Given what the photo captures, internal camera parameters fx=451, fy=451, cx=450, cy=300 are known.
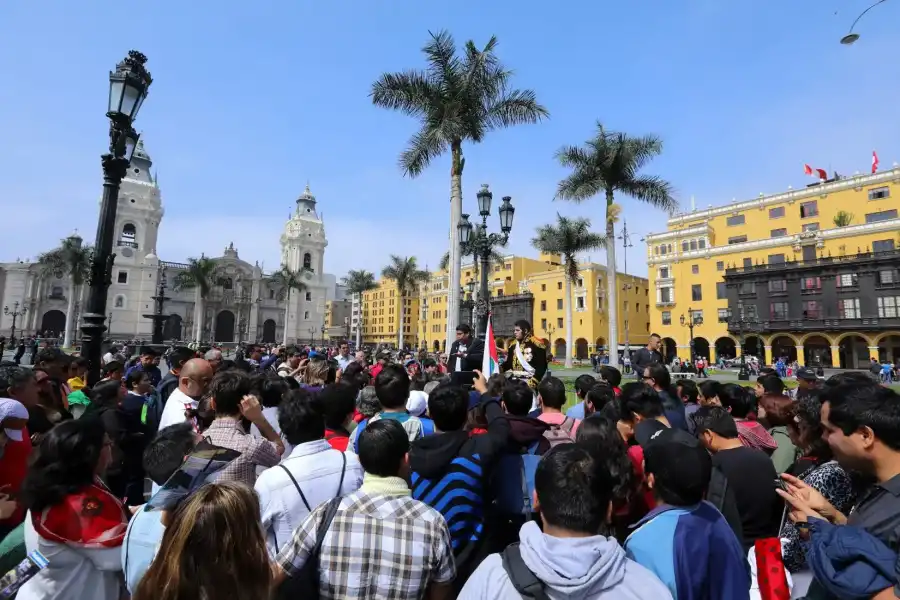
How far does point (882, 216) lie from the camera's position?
41531 mm

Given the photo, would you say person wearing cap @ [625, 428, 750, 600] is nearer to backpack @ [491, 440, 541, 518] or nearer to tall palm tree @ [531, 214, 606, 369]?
backpack @ [491, 440, 541, 518]

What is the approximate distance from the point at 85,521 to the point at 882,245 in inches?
2164

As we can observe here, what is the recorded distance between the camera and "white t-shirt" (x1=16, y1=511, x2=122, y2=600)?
209 cm

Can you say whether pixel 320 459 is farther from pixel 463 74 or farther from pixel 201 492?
pixel 463 74

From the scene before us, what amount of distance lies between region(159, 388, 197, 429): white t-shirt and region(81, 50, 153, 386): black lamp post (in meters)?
2.81

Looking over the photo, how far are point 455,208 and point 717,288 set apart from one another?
43068 millimetres

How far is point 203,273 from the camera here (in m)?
53.9

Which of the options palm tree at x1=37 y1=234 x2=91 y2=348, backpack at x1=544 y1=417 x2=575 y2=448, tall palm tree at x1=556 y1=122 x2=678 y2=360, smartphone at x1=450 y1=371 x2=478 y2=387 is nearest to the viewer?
backpack at x1=544 y1=417 x2=575 y2=448

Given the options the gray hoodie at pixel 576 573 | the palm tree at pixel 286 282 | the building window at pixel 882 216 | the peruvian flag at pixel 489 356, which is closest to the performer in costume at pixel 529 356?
the peruvian flag at pixel 489 356

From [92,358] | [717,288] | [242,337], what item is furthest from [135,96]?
[242,337]

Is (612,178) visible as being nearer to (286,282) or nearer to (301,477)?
(301,477)

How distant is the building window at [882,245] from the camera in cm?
3909

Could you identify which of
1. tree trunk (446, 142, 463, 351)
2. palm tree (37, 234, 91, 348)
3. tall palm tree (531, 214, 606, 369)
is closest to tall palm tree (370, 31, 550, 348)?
tree trunk (446, 142, 463, 351)

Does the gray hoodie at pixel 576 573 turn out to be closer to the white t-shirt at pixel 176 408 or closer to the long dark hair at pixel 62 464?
the long dark hair at pixel 62 464
